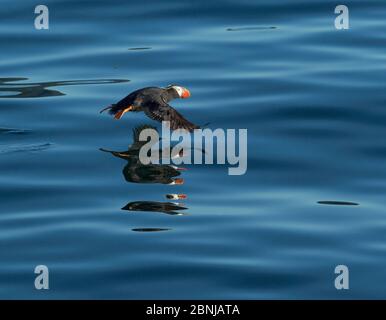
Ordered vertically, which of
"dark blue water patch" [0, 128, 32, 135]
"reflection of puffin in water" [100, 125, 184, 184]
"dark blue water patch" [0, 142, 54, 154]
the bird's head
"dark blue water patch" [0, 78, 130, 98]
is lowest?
"reflection of puffin in water" [100, 125, 184, 184]

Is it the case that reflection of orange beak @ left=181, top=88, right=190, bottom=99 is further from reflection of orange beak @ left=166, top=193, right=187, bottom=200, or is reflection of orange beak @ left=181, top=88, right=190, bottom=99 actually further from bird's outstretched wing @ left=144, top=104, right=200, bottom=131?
reflection of orange beak @ left=166, top=193, right=187, bottom=200

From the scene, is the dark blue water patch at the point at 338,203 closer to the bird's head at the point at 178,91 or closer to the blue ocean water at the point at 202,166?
the blue ocean water at the point at 202,166

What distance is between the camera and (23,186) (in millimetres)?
15531

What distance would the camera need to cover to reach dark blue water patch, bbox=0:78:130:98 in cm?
1884

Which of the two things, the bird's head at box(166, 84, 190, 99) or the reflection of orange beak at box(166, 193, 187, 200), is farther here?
the bird's head at box(166, 84, 190, 99)

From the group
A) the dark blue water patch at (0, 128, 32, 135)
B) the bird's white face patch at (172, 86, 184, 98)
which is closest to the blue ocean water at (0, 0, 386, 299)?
the dark blue water patch at (0, 128, 32, 135)

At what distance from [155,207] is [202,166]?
1.40 m

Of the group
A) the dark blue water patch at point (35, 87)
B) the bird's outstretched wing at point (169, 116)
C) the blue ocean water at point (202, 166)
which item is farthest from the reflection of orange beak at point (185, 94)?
the dark blue water patch at point (35, 87)

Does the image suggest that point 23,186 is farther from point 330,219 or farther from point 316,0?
point 316,0

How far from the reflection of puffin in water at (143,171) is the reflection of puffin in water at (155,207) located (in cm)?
73

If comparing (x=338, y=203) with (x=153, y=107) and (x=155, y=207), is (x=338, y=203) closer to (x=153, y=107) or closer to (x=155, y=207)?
(x=155, y=207)

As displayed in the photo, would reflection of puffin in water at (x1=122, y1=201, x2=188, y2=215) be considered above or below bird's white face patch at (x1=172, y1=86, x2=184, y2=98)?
below

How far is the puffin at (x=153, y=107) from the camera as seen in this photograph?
16.7m
